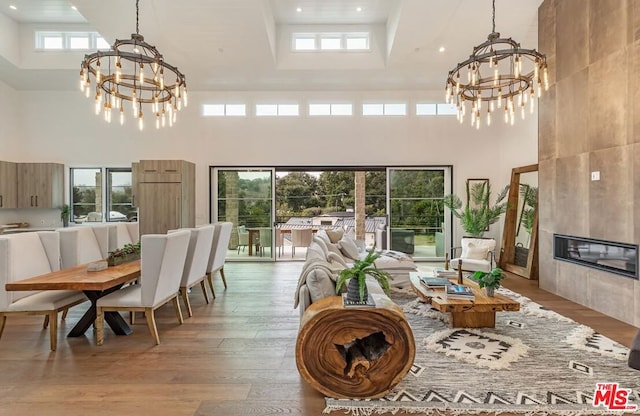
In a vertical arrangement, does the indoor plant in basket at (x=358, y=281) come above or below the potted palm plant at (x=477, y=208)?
below

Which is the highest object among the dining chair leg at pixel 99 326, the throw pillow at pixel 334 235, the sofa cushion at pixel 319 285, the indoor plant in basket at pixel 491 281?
the throw pillow at pixel 334 235

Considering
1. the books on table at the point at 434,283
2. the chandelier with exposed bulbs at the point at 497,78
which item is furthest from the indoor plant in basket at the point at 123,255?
the chandelier with exposed bulbs at the point at 497,78

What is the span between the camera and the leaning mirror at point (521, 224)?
6.44 metres

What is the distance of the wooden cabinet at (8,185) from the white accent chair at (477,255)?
29.9 ft

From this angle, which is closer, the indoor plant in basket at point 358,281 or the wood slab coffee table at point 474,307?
the indoor plant in basket at point 358,281

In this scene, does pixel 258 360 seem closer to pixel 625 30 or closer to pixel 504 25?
pixel 625 30

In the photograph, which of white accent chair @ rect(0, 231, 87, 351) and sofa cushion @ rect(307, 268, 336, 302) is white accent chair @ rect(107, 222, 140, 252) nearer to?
white accent chair @ rect(0, 231, 87, 351)

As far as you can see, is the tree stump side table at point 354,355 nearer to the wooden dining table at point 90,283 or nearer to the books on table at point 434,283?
the books on table at point 434,283

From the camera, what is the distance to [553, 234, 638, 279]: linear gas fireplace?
12.8 ft

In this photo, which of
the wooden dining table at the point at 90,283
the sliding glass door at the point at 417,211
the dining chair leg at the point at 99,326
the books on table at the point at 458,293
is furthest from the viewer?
the sliding glass door at the point at 417,211

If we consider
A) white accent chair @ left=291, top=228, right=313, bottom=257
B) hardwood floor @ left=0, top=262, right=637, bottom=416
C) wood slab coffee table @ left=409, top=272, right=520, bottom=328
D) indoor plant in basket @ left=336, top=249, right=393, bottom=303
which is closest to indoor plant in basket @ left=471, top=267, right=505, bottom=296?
wood slab coffee table @ left=409, top=272, right=520, bottom=328

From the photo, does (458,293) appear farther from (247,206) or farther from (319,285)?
(247,206)

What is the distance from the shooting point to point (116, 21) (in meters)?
5.66

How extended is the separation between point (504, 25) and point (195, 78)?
6137 millimetres
